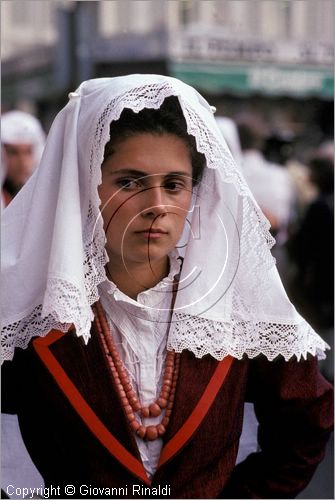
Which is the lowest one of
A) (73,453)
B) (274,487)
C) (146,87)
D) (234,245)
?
(274,487)

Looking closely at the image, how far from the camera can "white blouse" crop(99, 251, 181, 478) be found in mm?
1569

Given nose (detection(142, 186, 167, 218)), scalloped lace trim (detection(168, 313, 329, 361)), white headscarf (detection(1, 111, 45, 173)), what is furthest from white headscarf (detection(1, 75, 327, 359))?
white headscarf (detection(1, 111, 45, 173))

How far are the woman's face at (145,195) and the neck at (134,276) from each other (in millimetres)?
42

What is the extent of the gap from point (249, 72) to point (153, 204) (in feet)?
40.8

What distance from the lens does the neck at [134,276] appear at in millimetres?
1550

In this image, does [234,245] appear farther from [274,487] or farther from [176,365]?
[274,487]

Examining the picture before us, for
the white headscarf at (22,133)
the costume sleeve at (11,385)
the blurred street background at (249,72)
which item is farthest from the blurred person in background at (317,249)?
the costume sleeve at (11,385)

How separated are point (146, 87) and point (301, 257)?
112 inches

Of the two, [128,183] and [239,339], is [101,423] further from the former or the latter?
[128,183]

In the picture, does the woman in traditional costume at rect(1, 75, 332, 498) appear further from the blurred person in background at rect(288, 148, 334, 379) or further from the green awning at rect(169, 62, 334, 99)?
the green awning at rect(169, 62, 334, 99)

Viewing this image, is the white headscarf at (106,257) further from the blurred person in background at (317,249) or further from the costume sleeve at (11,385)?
the blurred person in background at (317,249)

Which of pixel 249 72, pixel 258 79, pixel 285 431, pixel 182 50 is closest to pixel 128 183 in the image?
pixel 285 431

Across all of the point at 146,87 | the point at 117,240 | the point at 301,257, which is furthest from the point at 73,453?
the point at 301,257

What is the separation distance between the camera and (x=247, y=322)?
1.61 m
